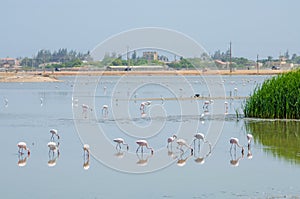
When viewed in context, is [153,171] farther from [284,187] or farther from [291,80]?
[291,80]

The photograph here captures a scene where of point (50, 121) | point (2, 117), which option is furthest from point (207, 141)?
point (2, 117)

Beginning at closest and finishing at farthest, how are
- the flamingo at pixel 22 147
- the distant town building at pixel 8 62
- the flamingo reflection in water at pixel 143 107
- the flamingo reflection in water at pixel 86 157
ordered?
the flamingo reflection in water at pixel 86 157 < the flamingo at pixel 22 147 < the flamingo reflection in water at pixel 143 107 < the distant town building at pixel 8 62

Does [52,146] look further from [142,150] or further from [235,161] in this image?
[235,161]

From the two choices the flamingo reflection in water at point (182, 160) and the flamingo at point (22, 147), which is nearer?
the flamingo reflection in water at point (182, 160)

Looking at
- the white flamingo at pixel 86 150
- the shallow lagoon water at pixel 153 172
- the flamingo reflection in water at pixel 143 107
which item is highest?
the flamingo reflection in water at pixel 143 107

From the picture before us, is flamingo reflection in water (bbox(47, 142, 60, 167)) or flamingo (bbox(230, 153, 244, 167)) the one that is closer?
flamingo (bbox(230, 153, 244, 167))

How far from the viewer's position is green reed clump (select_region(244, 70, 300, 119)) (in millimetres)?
23297

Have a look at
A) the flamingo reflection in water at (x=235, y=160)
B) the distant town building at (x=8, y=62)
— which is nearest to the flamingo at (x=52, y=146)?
the flamingo reflection in water at (x=235, y=160)

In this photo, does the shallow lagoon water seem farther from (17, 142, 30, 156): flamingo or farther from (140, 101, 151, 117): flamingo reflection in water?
(140, 101, 151, 117): flamingo reflection in water

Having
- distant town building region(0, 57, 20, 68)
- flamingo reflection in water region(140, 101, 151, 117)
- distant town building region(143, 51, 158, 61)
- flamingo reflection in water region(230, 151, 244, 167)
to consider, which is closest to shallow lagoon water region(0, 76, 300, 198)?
flamingo reflection in water region(230, 151, 244, 167)

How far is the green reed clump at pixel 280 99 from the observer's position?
76.4 feet

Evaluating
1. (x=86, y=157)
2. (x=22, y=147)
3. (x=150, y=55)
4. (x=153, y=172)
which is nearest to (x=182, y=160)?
(x=153, y=172)

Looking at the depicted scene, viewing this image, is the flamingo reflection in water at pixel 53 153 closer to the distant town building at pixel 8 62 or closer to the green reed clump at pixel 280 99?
the green reed clump at pixel 280 99

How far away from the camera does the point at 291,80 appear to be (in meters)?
23.8
